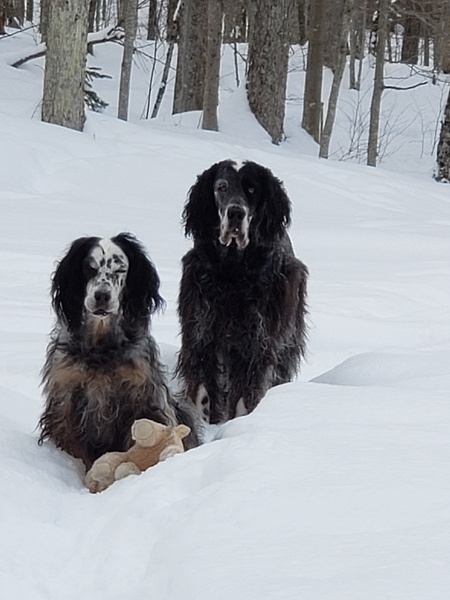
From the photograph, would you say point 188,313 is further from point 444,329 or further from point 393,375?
point 444,329

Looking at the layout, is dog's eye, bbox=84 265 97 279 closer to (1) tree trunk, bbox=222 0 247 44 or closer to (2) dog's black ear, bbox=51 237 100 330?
(2) dog's black ear, bbox=51 237 100 330

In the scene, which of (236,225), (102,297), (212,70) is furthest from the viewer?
(212,70)

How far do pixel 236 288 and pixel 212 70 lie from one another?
1125 cm

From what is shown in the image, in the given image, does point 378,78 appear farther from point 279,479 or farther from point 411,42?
point 279,479

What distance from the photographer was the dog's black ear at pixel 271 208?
4836 millimetres

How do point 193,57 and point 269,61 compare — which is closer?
point 269,61

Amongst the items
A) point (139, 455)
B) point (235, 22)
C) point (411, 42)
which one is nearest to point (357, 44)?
point (411, 42)

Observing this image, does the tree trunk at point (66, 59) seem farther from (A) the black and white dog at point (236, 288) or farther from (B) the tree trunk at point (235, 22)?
(B) the tree trunk at point (235, 22)

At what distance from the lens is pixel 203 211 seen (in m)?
4.92

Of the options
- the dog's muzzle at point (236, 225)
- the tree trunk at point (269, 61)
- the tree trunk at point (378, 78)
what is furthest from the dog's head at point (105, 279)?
the tree trunk at point (378, 78)

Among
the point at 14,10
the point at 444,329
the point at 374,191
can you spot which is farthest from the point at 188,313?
the point at 14,10

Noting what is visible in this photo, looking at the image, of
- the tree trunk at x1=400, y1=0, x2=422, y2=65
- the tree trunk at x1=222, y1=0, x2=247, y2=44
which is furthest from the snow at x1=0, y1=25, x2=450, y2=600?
the tree trunk at x1=400, y1=0, x2=422, y2=65

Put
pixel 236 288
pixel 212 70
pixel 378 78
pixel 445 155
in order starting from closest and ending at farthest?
1. pixel 236 288
2. pixel 445 155
3. pixel 212 70
4. pixel 378 78

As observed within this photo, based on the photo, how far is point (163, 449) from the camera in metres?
3.55
